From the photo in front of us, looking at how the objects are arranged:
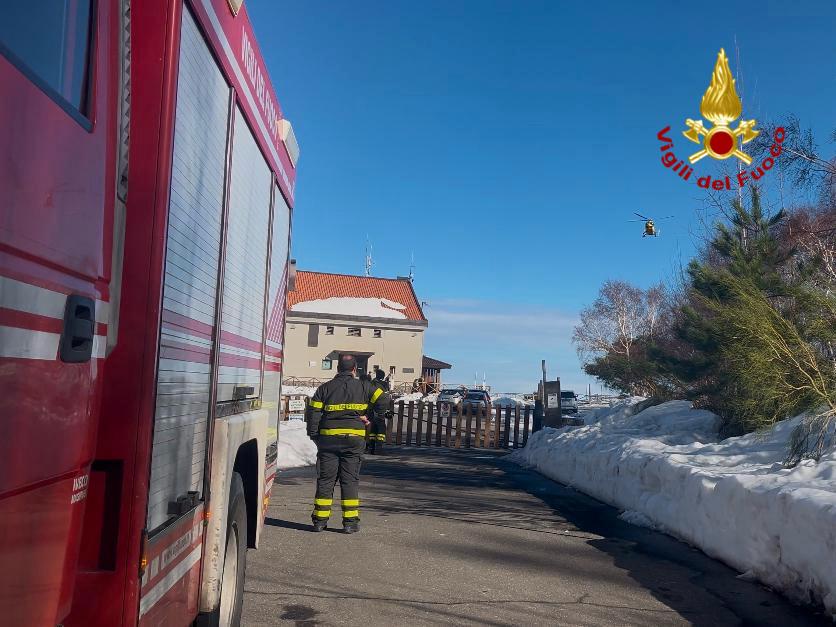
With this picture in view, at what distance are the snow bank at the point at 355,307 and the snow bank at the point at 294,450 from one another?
41.4 metres

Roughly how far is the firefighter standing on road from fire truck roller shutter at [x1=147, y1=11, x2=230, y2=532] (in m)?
4.99

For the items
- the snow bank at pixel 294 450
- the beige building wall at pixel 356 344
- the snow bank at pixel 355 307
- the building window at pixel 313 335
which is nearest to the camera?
the snow bank at pixel 294 450

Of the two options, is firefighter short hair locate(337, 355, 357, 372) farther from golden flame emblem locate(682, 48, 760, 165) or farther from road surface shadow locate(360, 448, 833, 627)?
golden flame emblem locate(682, 48, 760, 165)

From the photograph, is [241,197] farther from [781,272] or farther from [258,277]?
A: [781,272]

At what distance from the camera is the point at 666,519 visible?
9.09 m

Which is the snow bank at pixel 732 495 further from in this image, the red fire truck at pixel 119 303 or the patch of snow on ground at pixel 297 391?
the patch of snow on ground at pixel 297 391

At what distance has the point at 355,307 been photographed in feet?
199

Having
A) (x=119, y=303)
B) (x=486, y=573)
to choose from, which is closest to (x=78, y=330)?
(x=119, y=303)

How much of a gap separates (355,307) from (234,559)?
56390 millimetres

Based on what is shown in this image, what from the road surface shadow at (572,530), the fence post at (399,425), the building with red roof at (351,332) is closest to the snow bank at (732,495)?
the road surface shadow at (572,530)

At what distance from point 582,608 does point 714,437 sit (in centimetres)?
958

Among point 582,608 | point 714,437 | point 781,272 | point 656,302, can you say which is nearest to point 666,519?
point 582,608

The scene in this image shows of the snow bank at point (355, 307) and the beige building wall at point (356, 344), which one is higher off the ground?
the snow bank at point (355, 307)

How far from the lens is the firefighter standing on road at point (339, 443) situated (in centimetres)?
826
